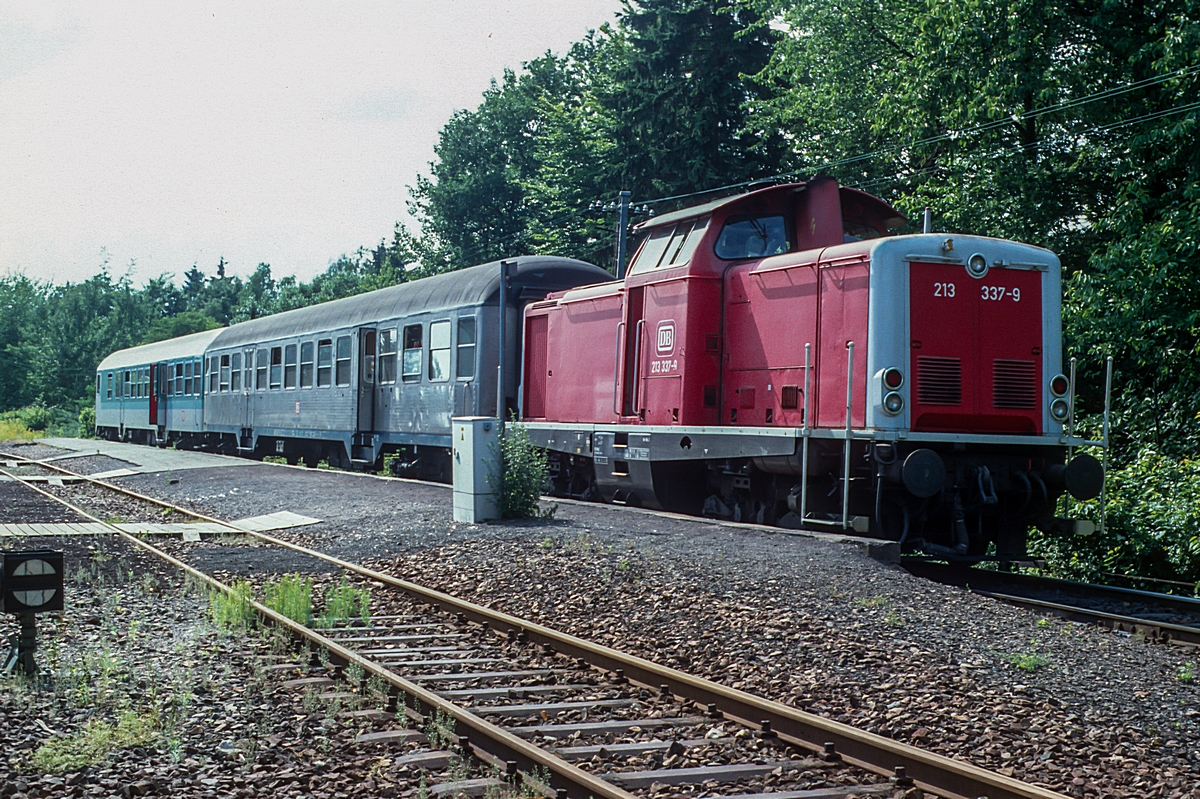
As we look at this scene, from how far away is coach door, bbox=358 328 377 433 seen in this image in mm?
21109

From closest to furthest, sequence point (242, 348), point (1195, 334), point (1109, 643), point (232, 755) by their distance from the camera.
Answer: point (232, 755) → point (1109, 643) → point (1195, 334) → point (242, 348)

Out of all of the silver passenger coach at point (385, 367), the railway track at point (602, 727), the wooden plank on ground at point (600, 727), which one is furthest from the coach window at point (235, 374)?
the wooden plank on ground at point (600, 727)

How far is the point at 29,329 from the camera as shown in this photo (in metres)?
85.2

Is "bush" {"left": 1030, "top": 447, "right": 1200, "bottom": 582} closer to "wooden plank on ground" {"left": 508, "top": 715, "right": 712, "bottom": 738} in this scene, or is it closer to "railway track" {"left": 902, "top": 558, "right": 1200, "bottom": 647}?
"railway track" {"left": 902, "top": 558, "right": 1200, "bottom": 647}

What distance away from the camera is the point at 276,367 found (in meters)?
26.1

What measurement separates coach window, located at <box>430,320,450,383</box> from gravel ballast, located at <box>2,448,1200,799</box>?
5500mm

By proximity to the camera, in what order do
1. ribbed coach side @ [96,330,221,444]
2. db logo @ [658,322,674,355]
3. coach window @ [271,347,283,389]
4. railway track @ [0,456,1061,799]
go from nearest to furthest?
railway track @ [0,456,1061,799] → db logo @ [658,322,674,355] → coach window @ [271,347,283,389] → ribbed coach side @ [96,330,221,444]

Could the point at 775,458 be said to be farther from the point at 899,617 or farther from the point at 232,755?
the point at 232,755

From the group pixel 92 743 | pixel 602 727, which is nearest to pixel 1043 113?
pixel 602 727

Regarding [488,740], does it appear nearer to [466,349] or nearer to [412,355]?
[466,349]

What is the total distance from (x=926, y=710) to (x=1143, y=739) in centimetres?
96

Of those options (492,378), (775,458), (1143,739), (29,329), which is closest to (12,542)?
(492,378)

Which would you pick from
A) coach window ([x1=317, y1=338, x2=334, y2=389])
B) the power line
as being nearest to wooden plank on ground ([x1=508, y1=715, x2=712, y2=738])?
the power line

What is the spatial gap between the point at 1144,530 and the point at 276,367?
1899cm
